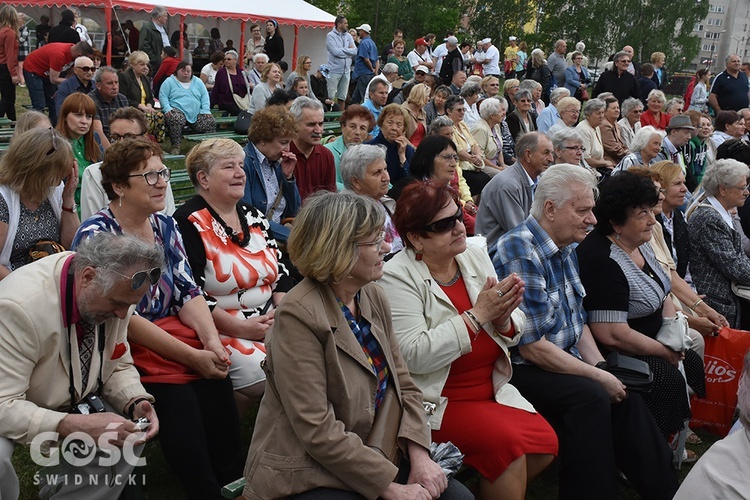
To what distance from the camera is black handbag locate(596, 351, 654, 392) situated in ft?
11.6

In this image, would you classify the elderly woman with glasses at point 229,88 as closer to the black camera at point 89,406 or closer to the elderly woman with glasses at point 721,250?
the elderly woman with glasses at point 721,250

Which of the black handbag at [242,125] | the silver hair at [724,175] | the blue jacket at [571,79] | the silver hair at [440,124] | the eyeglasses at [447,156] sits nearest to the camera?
the silver hair at [724,175]

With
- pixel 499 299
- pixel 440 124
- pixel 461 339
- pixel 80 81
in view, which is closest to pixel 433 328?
pixel 461 339

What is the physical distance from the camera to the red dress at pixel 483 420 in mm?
3025

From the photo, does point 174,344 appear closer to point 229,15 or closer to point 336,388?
point 336,388

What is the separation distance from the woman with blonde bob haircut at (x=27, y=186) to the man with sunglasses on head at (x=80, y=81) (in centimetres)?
458

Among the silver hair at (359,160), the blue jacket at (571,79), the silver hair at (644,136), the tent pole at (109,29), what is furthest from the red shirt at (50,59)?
the blue jacket at (571,79)

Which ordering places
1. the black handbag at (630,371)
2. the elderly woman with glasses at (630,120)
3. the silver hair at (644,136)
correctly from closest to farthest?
1. the black handbag at (630,371)
2. the silver hair at (644,136)
3. the elderly woman with glasses at (630,120)

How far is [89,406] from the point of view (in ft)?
9.31

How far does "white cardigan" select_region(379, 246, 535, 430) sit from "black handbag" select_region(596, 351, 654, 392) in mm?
589

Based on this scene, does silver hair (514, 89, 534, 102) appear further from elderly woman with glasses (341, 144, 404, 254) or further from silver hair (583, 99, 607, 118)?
elderly woman with glasses (341, 144, 404, 254)

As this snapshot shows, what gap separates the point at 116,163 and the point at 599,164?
6878mm

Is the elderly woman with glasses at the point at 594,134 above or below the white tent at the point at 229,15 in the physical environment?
below

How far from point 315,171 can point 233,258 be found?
2209mm
